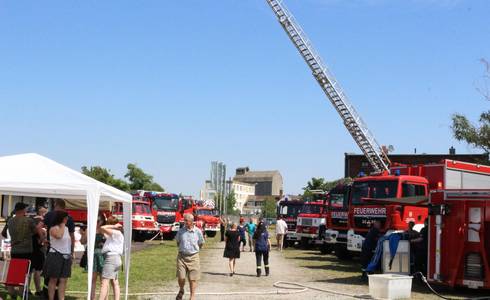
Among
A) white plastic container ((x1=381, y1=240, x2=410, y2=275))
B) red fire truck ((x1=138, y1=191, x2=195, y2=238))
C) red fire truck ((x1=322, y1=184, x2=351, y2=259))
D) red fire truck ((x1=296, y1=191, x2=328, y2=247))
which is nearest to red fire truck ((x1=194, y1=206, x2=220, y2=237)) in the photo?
red fire truck ((x1=138, y1=191, x2=195, y2=238))

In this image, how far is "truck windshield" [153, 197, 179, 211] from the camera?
33.6 m

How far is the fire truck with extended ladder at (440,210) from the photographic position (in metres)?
13.1

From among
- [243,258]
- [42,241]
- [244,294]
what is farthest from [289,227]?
[42,241]

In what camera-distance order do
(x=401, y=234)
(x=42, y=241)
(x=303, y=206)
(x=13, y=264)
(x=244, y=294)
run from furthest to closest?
1. (x=303, y=206)
2. (x=401, y=234)
3. (x=244, y=294)
4. (x=42, y=241)
5. (x=13, y=264)

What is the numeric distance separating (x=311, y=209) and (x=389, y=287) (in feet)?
57.6

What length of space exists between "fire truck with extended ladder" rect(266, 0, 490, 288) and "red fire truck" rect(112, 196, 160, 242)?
14.8 m

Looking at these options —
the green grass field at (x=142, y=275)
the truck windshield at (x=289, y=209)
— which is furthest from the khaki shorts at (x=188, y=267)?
the truck windshield at (x=289, y=209)

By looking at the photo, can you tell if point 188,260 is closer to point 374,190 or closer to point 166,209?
point 374,190

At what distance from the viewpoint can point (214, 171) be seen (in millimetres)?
43875

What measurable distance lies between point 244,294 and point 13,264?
4.82 m

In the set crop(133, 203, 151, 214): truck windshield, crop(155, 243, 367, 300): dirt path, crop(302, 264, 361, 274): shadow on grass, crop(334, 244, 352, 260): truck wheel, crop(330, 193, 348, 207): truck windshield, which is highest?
crop(330, 193, 348, 207): truck windshield

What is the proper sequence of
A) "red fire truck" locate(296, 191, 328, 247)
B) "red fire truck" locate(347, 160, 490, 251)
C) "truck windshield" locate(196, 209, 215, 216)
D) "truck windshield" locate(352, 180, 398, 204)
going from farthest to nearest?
"truck windshield" locate(196, 209, 215, 216) < "red fire truck" locate(296, 191, 328, 247) < "truck windshield" locate(352, 180, 398, 204) < "red fire truck" locate(347, 160, 490, 251)

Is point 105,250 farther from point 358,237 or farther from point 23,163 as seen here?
point 358,237

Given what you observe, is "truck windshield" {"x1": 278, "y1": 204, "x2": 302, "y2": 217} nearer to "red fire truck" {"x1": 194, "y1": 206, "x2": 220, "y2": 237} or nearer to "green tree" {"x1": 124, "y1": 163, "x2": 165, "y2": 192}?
"red fire truck" {"x1": 194, "y1": 206, "x2": 220, "y2": 237}
